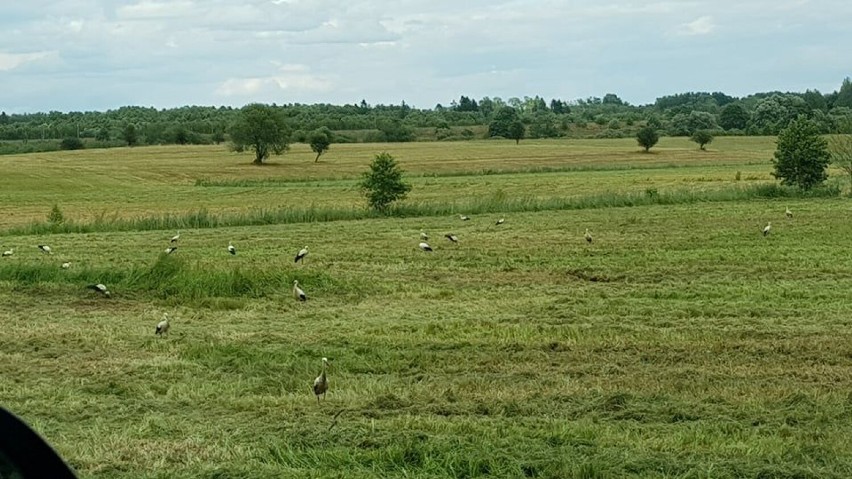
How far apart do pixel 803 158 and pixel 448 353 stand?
3442 centimetres

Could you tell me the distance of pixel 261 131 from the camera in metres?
84.6

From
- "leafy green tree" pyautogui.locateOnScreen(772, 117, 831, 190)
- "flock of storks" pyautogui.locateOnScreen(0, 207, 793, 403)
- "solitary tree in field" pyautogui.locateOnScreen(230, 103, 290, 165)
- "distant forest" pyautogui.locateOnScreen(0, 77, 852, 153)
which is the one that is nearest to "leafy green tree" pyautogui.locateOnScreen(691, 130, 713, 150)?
"distant forest" pyautogui.locateOnScreen(0, 77, 852, 153)

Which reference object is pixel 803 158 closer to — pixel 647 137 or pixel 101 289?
pixel 101 289

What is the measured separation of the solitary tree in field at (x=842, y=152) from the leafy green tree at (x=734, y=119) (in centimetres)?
7922

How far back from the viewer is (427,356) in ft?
37.9

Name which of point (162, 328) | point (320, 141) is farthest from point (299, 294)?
point (320, 141)

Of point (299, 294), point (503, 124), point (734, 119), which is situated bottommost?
point (299, 294)

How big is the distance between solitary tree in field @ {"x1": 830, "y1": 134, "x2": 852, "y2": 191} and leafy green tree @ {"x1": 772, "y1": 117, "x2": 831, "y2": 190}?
101 cm

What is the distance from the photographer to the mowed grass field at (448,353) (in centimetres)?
749

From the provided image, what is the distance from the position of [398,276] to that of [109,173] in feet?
189

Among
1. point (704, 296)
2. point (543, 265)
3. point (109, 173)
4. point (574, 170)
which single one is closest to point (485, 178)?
point (574, 170)

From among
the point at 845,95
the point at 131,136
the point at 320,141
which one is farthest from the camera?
the point at 845,95

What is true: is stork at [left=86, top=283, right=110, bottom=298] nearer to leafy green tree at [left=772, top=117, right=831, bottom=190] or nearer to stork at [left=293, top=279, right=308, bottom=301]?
stork at [left=293, top=279, right=308, bottom=301]

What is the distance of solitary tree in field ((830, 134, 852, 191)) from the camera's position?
43.2 metres
